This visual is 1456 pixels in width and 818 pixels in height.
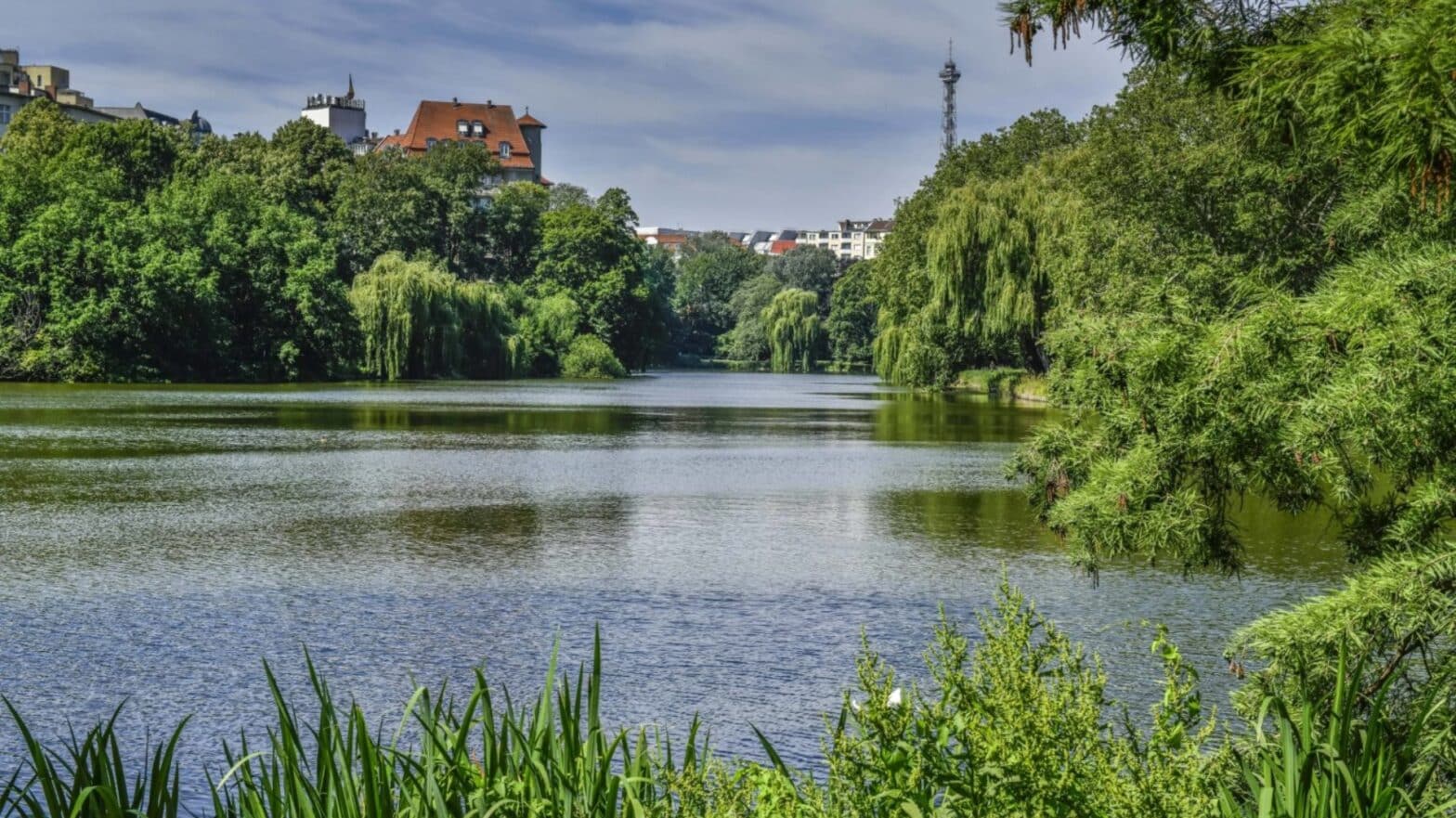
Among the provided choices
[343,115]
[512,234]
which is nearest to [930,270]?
[512,234]

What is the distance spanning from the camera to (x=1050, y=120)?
60469 millimetres

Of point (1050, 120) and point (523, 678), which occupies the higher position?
point (1050, 120)

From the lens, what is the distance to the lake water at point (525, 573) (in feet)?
31.7

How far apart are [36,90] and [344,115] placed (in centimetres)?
3295

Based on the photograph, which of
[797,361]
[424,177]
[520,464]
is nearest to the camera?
[520,464]

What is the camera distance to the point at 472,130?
432 feet

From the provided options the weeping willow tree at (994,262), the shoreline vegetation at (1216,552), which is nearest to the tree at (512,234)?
the weeping willow tree at (994,262)

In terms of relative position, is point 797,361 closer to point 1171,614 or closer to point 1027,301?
point 1027,301

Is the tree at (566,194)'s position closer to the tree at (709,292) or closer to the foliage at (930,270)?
the tree at (709,292)

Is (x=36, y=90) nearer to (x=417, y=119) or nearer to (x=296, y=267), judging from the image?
(x=417, y=119)

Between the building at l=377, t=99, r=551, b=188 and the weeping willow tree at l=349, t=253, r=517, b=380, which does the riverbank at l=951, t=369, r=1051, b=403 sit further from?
the building at l=377, t=99, r=551, b=188

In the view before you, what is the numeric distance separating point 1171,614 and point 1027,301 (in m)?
34.1

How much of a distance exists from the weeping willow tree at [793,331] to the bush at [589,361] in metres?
15.9

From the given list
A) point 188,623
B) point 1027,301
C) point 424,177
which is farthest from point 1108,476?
point 424,177
